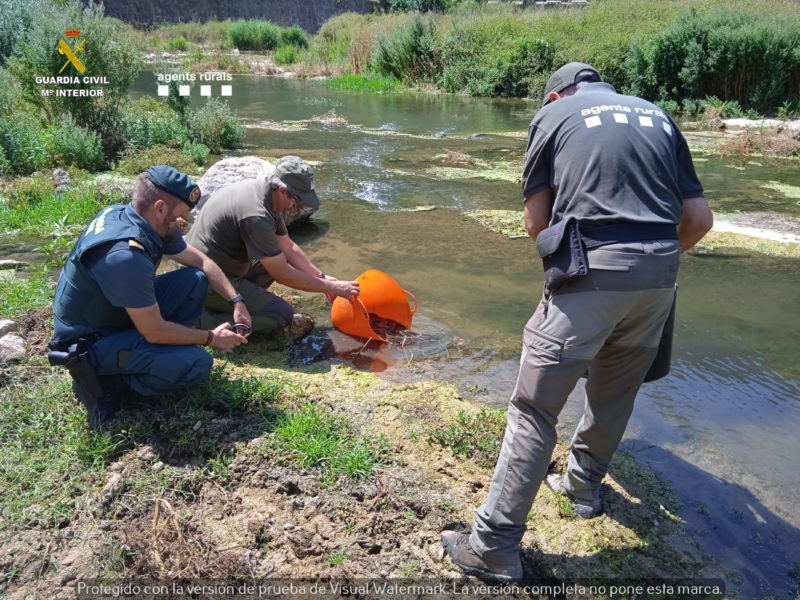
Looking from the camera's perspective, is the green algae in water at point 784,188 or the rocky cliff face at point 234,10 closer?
the green algae in water at point 784,188

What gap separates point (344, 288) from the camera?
405 cm

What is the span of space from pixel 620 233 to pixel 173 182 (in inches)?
86.2

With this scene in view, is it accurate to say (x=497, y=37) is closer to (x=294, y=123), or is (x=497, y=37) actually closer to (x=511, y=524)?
(x=294, y=123)

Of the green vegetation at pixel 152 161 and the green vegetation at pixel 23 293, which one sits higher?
the green vegetation at pixel 152 161

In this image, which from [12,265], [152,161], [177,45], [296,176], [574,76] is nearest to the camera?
[574,76]

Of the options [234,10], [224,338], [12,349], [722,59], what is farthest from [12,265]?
[234,10]

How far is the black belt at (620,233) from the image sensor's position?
215cm

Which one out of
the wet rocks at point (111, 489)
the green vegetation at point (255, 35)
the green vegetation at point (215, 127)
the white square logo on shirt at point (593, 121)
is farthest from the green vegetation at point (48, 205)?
the green vegetation at point (255, 35)

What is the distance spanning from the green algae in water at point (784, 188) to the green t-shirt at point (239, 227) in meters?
8.15

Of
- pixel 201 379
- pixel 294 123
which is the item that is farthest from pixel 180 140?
pixel 201 379

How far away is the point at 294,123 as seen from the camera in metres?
14.5

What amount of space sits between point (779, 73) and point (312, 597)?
19.1m

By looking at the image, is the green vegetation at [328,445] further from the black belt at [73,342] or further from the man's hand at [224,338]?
the black belt at [73,342]

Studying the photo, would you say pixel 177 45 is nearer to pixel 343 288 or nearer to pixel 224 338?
pixel 343 288
